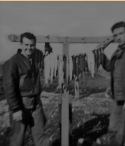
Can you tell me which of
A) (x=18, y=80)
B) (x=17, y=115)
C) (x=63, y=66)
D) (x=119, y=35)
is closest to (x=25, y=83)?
(x=18, y=80)

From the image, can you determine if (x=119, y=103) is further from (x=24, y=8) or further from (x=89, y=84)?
(x=24, y=8)

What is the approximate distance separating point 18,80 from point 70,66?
0.68 meters

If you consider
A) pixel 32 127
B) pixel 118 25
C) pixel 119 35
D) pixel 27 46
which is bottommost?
pixel 32 127

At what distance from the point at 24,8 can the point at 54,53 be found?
693 millimetres

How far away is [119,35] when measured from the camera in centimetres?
296

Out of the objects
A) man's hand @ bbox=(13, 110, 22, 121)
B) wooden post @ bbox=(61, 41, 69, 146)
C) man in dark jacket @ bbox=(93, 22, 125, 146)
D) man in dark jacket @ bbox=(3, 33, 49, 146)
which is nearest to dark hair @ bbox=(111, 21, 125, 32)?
man in dark jacket @ bbox=(93, 22, 125, 146)

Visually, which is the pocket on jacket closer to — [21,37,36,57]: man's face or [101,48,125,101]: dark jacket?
[21,37,36,57]: man's face

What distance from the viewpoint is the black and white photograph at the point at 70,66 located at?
9.62ft

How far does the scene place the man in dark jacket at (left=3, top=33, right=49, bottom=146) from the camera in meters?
2.83

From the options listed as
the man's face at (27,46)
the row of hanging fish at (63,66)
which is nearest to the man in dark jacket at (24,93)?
the man's face at (27,46)

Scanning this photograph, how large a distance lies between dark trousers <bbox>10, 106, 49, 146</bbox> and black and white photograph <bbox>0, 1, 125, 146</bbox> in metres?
0.01

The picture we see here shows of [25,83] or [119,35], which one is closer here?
[25,83]

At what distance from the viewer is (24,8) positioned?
2.95 m

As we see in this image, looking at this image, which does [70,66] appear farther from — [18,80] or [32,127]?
[32,127]
